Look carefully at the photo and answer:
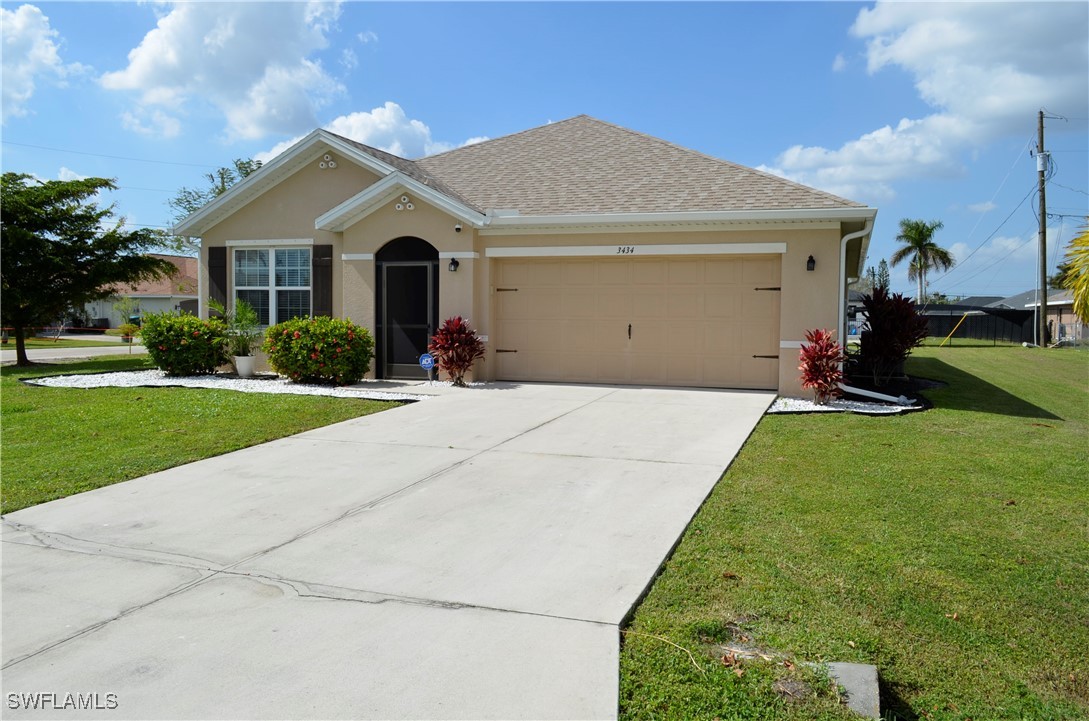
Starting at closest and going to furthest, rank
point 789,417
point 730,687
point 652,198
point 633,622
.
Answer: point 730,687, point 633,622, point 789,417, point 652,198

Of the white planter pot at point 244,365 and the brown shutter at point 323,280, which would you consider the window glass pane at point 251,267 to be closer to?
the brown shutter at point 323,280

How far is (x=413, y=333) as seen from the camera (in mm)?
14203

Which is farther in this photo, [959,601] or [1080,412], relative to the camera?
[1080,412]

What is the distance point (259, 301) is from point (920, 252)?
170ft

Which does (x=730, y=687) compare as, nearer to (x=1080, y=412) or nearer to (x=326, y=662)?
(x=326, y=662)

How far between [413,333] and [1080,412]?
11.5 m

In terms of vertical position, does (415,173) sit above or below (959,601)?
above

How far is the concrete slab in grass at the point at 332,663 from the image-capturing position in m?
3.07

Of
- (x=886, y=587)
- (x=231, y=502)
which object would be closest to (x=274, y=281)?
(x=231, y=502)

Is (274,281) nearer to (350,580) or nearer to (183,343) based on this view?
(183,343)

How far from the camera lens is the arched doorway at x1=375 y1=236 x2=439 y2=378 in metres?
13.9

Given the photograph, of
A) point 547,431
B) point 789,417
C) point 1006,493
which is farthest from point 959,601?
point 789,417

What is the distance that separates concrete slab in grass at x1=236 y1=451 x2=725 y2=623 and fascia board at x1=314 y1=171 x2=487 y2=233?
23.4 feet

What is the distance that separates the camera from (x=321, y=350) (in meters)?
13.0
